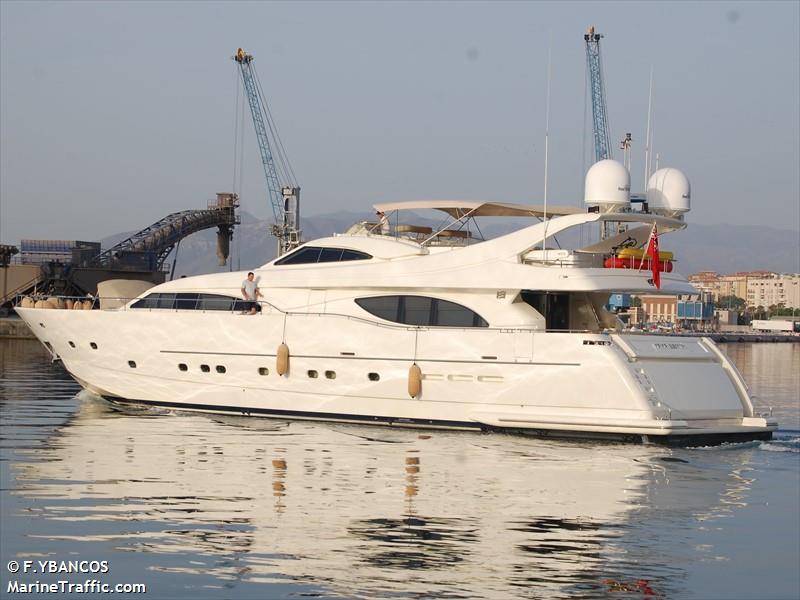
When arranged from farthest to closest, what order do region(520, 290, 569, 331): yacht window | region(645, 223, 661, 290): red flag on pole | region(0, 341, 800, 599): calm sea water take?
1. region(520, 290, 569, 331): yacht window
2. region(645, 223, 661, 290): red flag on pole
3. region(0, 341, 800, 599): calm sea water

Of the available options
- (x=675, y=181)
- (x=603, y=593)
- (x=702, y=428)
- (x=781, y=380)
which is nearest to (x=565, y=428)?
(x=702, y=428)

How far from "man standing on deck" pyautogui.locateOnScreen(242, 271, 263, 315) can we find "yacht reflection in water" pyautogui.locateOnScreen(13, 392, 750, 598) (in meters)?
2.48

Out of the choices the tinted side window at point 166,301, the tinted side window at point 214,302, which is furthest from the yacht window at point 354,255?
the tinted side window at point 166,301

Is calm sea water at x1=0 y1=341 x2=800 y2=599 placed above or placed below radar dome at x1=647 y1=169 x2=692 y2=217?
below

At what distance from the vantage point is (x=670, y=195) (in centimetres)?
1919

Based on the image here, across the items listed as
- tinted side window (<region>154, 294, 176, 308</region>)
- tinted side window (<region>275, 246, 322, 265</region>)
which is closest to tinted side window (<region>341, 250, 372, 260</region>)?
tinted side window (<region>275, 246, 322, 265</region>)

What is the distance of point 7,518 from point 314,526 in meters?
3.30

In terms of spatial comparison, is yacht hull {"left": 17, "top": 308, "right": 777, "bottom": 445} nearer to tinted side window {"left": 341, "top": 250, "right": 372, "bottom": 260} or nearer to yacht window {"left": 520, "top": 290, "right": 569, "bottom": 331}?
yacht window {"left": 520, "top": 290, "right": 569, "bottom": 331}

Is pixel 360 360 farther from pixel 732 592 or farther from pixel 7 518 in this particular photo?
pixel 732 592

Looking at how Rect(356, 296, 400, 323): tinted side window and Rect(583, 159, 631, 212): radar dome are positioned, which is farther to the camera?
Rect(356, 296, 400, 323): tinted side window

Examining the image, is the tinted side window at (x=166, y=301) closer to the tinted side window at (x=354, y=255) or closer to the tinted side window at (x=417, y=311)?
the tinted side window at (x=354, y=255)

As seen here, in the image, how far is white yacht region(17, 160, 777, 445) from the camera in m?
16.9

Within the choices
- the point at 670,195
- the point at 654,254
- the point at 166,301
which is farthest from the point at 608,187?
the point at 166,301

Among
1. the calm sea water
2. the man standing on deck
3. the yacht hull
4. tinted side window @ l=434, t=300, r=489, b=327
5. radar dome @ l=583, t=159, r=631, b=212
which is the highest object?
radar dome @ l=583, t=159, r=631, b=212
